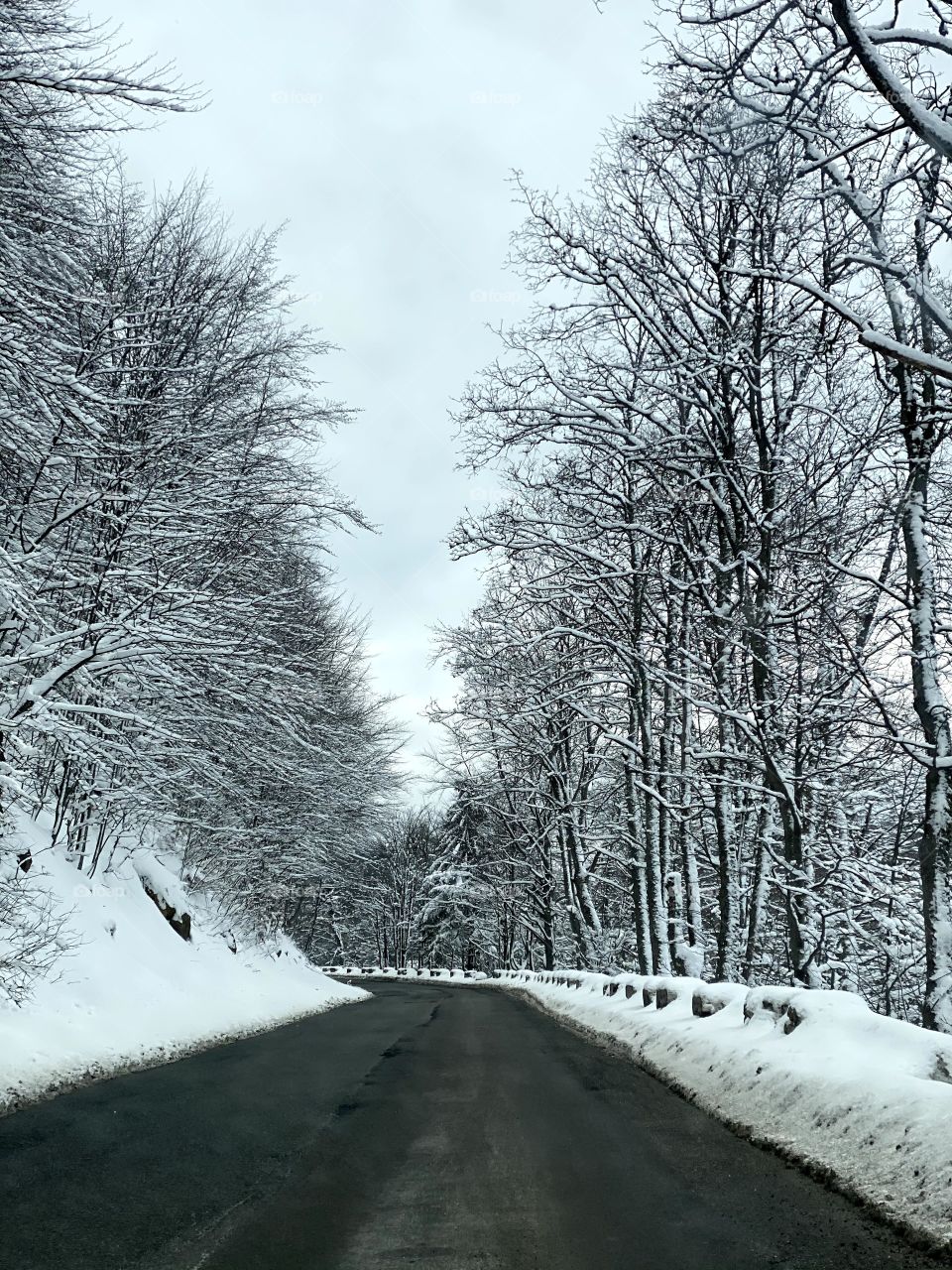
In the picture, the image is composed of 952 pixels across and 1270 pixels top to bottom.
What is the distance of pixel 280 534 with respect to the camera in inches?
592

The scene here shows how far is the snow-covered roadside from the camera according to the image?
156 inches

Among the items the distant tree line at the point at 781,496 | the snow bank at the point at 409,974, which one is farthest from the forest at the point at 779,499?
the snow bank at the point at 409,974

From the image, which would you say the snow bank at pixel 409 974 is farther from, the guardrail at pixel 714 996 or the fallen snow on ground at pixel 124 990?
the guardrail at pixel 714 996

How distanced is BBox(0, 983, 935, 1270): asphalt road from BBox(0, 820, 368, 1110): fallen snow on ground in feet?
2.07

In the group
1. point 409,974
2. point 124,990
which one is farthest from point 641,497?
point 409,974

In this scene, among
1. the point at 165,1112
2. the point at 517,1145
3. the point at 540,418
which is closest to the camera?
the point at 517,1145

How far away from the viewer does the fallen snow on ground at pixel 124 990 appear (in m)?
8.20

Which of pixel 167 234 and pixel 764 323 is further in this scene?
pixel 167 234

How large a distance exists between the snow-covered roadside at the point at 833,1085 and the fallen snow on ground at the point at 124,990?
17.1ft

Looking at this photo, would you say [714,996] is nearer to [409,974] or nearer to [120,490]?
[120,490]

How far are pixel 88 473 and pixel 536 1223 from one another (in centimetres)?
957

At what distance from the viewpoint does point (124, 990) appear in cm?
1141

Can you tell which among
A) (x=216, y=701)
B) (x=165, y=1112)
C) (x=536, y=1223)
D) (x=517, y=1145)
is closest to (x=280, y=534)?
(x=216, y=701)

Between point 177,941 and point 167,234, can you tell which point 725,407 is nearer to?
point 167,234
